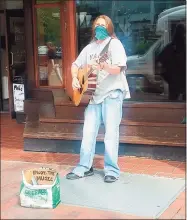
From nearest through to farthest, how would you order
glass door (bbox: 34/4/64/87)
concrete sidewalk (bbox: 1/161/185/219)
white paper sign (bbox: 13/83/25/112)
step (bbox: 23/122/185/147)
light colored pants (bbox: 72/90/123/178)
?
concrete sidewalk (bbox: 1/161/185/219)
light colored pants (bbox: 72/90/123/178)
step (bbox: 23/122/185/147)
glass door (bbox: 34/4/64/87)
white paper sign (bbox: 13/83/25/112)

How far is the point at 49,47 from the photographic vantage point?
766 cm

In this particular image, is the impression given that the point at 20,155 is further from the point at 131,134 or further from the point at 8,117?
the point at 8,117

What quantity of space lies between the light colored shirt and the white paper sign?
11.8 feet

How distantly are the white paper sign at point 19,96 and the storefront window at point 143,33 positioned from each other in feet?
5.94

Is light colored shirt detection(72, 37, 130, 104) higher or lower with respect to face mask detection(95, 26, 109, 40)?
lower

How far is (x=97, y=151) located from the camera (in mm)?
5855

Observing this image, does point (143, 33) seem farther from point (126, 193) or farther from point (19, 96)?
point (126, 193)

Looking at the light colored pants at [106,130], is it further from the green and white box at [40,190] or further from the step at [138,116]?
the step at [138,116]

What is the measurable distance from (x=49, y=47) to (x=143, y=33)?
1.63 m

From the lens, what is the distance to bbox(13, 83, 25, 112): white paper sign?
8.05 meters

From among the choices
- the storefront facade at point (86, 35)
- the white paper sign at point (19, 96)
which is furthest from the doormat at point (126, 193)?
the white paper sign at point (19, 96)

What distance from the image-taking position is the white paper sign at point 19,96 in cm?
805

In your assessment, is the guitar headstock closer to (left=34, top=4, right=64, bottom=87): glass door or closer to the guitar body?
the guitar body

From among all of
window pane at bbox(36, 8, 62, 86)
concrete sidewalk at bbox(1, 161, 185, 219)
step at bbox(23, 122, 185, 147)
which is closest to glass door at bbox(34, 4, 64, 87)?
window pane at bbox(36, 8, 62, 86)
